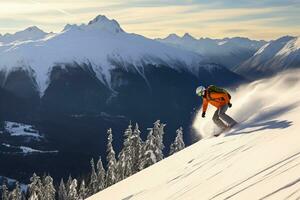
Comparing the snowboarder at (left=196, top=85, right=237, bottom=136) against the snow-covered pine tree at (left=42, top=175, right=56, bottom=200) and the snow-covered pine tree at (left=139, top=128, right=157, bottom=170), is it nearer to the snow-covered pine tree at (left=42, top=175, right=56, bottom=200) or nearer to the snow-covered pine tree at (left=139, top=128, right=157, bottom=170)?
the snow-covered pine tree at (left=139, top=128, right=157, bottom=170)

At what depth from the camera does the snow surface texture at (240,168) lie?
34.1 feet

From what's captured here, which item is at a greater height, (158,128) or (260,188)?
(260,188)

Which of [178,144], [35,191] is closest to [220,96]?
[178,144]

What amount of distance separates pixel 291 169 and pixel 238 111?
22.5 metres

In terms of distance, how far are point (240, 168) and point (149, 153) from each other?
4147 cm

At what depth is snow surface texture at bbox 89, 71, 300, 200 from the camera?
409 inches

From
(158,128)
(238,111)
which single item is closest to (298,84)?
(238,111)

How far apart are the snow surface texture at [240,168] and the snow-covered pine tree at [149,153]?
107 ft

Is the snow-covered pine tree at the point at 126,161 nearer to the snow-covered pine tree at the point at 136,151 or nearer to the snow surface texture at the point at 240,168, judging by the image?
the snow-covered pine tree at the point at 136,151

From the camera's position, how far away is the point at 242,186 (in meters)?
11.0

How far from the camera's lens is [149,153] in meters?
54.3

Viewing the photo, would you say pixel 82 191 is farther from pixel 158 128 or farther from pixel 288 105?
pixel 288 105

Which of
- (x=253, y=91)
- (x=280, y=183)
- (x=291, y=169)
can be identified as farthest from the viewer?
(x=253, y=91)

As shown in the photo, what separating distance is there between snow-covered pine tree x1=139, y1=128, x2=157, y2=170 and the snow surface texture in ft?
107
